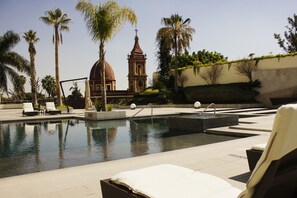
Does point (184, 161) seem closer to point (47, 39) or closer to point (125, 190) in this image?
point (125, 190)

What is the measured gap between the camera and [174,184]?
2305 mm

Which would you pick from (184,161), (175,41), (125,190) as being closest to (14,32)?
(175,41)

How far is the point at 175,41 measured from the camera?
29.7 metres

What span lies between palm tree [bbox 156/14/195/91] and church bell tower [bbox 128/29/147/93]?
65.1ft

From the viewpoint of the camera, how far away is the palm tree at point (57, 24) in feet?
89.2

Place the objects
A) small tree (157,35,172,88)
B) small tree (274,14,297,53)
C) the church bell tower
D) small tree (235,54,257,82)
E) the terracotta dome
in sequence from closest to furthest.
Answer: small tree (235,54,257,82) < small tree (157,35,172,88) < small tree (274,14,297,53) < the terracotta dome < the church bell tower

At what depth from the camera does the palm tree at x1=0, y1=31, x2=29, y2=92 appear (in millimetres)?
27219

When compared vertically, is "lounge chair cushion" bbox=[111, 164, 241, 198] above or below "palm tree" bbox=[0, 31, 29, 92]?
below

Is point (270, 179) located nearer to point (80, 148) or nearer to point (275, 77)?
point (80, 148)

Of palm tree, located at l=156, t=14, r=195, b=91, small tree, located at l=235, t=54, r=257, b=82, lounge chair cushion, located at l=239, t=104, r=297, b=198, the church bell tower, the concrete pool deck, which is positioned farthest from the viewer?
the church bell tower

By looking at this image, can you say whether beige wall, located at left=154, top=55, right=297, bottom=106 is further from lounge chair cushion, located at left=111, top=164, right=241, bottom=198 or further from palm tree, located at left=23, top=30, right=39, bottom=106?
lounge chair cushion, located at left=111, top=164, right=241, bottom=198

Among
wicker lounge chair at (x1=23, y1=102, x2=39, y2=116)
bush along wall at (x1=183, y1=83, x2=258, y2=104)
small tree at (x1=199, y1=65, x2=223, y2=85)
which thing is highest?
small tree at (x1=199, y1=65, x2=223, y2=85)

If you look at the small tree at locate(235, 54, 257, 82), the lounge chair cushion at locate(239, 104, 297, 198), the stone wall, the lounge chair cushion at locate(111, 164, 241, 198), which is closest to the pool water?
the lounge chair cushion at locate(111, 164, 241, 198)

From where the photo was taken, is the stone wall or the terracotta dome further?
the terracotta dome
